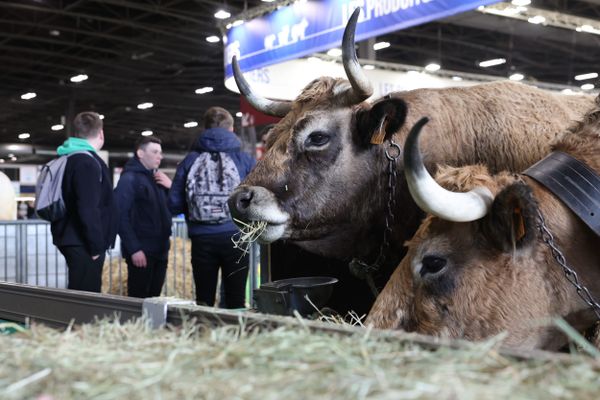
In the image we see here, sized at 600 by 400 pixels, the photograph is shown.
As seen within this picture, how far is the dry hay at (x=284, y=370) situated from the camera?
1.31 meters

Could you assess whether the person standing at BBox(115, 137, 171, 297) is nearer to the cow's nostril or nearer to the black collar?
the cow's nostril

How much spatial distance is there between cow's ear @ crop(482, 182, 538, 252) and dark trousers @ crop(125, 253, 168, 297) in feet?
14.6

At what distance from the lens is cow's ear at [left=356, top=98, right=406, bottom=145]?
11.7ft

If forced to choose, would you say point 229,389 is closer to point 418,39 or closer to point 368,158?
point 368,158

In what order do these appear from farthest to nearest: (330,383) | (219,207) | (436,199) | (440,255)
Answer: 1. (219,207)
2. (440,255)
3. (436,199)
4. (330,383)

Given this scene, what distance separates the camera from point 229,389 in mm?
1341

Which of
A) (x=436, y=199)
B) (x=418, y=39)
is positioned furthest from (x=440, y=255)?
(x=418, y=39)

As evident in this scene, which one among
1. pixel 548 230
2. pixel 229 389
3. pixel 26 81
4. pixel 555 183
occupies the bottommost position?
pixel 229 389

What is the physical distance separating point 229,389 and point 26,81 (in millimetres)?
28791

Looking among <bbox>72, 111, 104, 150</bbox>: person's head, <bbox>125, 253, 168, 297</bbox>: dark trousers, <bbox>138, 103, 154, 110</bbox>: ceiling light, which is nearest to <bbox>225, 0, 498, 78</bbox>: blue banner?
<bbox>72, 111, 104, 150</bbox>: person's head

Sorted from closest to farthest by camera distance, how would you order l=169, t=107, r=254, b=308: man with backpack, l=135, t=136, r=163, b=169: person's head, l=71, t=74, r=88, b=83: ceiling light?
l=169, t=107, r=254, b=308: man with backpack < l=135, t=136, r=163, b=169: person's head < l=71, t=74, r=88, b=83: ceiling light

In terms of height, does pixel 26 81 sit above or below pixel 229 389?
above

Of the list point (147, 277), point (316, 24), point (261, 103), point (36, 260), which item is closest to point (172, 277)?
point (36, 260)

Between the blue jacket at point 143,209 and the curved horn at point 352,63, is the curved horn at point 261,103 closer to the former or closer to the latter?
the curved horn at point 352,63
